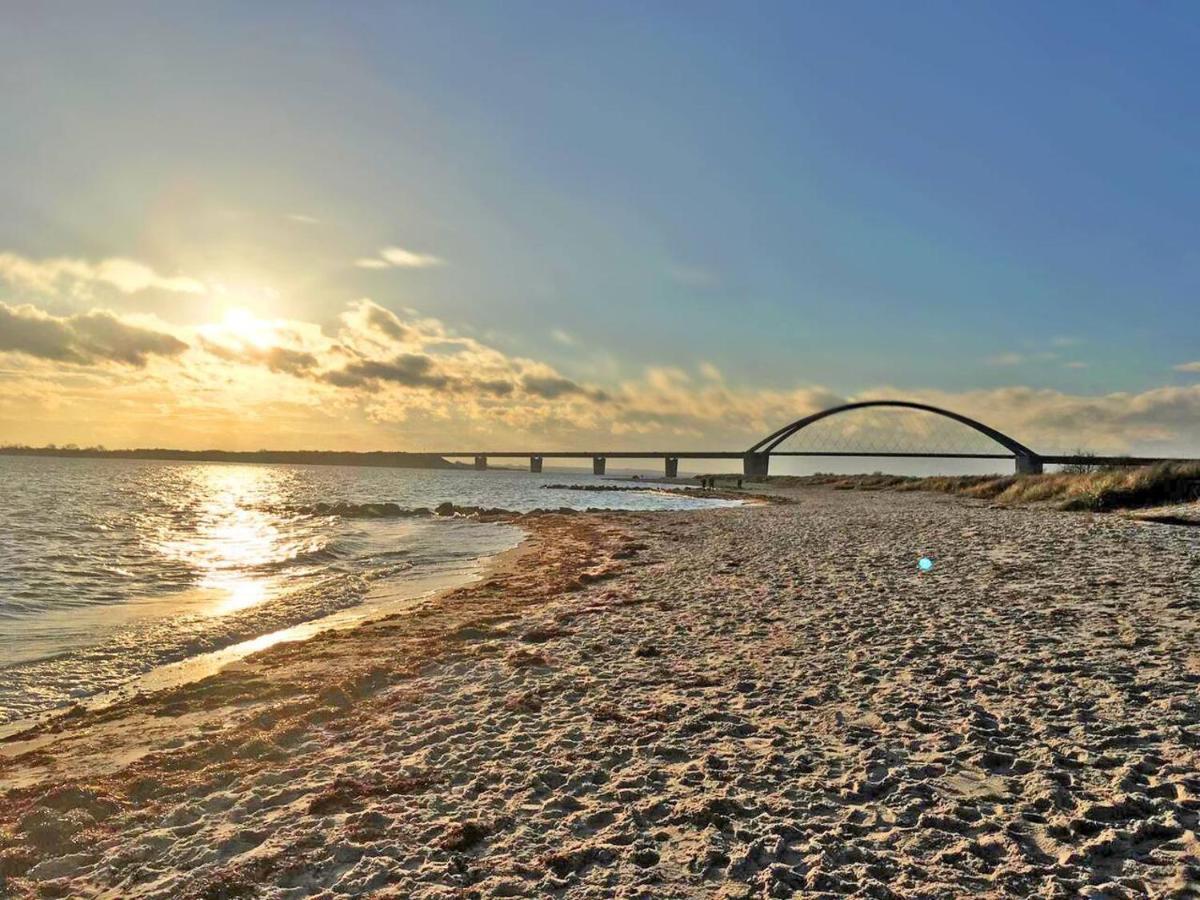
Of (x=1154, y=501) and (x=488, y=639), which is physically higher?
(x=1154, y=501)

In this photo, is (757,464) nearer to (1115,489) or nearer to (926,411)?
(926,411)

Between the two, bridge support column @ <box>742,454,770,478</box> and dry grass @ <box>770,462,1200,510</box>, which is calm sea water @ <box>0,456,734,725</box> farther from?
bridge support column @ <box>742,454,770,478</box>

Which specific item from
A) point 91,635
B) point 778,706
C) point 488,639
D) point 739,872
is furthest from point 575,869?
point 91,635

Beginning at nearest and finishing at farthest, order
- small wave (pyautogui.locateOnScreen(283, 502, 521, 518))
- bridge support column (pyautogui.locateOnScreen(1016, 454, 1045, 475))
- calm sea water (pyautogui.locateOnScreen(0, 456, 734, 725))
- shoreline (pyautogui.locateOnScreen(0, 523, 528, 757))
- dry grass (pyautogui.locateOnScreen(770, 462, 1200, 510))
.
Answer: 1. shoreline (pyautogui.locateOnScreen(0, 523, 528, 757))
2. calm sea water (pyautogui.locateOnScreen(0, 456, 734, 725))
3. dry grass (pyautogui.locateOnScreen(770, 462, 1200, 510))
4. small wave (pyautogui.locateOnScreen(283, 502, 521, 518))
5. bridge support column (pyautogui.locateOnScreen(1016, 454, 1045, 475))

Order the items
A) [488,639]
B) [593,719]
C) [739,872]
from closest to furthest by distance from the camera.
Answer: [739,872] < [593,719] < [488,639]

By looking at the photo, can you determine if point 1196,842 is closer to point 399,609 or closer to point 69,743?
point 69,743

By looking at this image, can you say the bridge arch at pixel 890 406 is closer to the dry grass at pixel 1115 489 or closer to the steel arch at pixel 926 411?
the steel arch at pixel 926 411

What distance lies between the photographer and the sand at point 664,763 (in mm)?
4723

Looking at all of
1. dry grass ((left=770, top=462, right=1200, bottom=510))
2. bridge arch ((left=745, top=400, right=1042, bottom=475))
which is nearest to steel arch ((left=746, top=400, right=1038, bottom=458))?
bridge arch ((left=745, top=400, right=1042, bottom=475))

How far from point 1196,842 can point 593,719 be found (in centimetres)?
497

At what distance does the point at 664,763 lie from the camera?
6383mm

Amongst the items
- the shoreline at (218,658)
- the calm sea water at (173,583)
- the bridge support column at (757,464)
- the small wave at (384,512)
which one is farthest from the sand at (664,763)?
the bridge support column at (757,464)

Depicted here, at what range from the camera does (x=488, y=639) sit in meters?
11.8

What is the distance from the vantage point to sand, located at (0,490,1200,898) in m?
4.72
